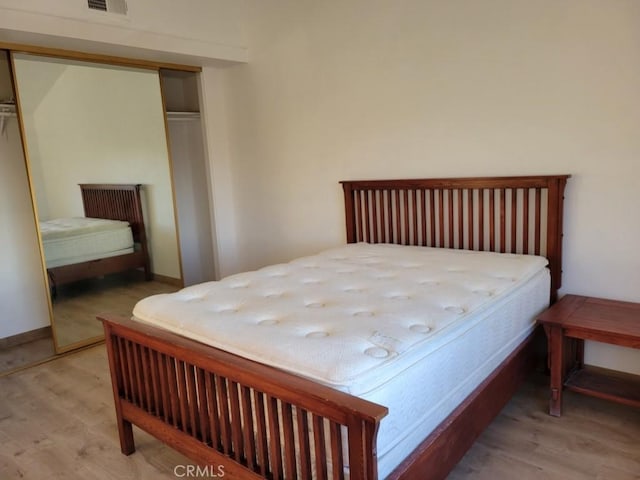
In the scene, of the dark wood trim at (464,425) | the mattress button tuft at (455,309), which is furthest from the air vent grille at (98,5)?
the dark wood trim at (464,425)

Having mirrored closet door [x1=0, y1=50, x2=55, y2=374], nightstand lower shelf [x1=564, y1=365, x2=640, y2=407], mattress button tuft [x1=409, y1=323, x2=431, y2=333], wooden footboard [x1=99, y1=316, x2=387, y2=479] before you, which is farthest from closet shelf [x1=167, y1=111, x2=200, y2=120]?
nightstand lower shelf [x1=564, y1=365, x2=640, y2=407]

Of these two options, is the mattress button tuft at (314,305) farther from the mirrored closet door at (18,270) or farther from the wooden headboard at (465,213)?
the mirrored closet door at (18,270)

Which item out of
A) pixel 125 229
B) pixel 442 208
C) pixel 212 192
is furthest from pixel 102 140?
pixel 442 208

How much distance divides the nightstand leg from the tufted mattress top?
0.87 ft

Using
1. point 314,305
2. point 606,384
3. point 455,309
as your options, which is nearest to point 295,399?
point 314,305

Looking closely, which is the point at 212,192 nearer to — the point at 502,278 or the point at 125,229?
the point at 125,229

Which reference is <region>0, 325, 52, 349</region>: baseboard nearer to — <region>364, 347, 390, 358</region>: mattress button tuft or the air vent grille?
the air vent grille

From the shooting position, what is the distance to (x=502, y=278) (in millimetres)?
2055

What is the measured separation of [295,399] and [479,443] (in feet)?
3.78

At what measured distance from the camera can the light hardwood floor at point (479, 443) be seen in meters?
1.78

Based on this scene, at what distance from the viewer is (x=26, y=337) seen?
3426 mm

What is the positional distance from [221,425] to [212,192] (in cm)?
294

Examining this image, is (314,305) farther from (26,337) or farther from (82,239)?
(26,337)

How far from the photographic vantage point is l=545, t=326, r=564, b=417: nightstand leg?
2025 mm
